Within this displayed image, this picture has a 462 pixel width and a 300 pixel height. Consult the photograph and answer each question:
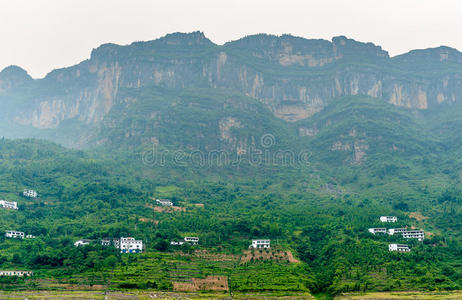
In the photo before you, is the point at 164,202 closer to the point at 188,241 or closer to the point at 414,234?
the point at 188,241

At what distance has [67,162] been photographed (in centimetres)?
15350

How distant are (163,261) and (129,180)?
61629 millimetres

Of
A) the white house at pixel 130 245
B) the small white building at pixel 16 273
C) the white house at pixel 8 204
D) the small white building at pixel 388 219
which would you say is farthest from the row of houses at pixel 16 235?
the small white building at pixel 388 219

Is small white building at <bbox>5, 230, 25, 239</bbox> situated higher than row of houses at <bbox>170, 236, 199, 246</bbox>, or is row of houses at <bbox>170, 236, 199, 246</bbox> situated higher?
small white building at <bbox>5, 230, 25, 239</bbox>

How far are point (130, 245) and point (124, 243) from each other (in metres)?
1.10

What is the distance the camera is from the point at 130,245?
99.6 metres

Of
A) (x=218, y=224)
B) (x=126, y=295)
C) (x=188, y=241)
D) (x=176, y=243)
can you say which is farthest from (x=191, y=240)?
(x=126, y=295)

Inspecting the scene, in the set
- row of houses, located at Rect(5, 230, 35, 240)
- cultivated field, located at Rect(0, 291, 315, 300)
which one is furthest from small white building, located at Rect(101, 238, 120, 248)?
cultivated field, located at Rect(0, 291, 315, 300)

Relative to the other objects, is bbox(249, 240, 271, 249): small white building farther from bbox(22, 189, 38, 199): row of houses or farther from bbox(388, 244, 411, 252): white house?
bbox(22, 189, 38, 199): row of houses

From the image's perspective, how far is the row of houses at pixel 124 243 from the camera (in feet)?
325

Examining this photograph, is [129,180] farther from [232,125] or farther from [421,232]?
[421,232]

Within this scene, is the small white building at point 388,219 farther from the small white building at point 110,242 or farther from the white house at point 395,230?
the small white building at point 110,242

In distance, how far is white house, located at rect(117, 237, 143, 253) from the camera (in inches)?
3895

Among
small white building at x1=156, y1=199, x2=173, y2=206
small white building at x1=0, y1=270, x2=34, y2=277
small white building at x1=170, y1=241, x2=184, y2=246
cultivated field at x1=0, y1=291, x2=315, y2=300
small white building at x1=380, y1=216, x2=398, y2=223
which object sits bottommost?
cultivated field at x1=0, y1=291, x2=315, y2=300
